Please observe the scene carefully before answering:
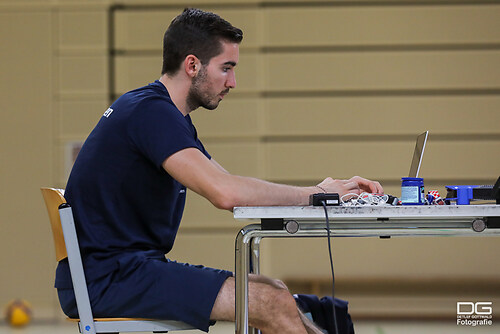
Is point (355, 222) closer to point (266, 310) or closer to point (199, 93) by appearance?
point (266, 310)

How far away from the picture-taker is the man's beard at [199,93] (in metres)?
2.21

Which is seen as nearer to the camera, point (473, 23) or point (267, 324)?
point (267, 324)

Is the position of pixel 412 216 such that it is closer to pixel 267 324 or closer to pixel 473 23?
pixel 267 324

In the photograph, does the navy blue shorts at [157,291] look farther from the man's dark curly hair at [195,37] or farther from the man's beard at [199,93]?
the man's dark curly hair at [195,37]

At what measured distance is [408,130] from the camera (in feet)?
17.6

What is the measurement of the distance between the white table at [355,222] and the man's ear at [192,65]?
585 mm

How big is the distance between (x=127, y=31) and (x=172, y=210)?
3568 mm

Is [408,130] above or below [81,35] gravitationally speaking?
below

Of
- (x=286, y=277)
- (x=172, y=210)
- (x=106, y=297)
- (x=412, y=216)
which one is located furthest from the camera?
(x=286, y=277)

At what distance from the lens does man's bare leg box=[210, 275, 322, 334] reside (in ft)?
6.20

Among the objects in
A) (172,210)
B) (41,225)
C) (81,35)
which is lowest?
(41,225)

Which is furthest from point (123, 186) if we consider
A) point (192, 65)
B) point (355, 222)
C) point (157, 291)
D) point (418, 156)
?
point (418, 156)

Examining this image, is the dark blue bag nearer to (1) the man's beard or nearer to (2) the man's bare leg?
(2) the man's bare leg

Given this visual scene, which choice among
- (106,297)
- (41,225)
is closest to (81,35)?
(41,225)
